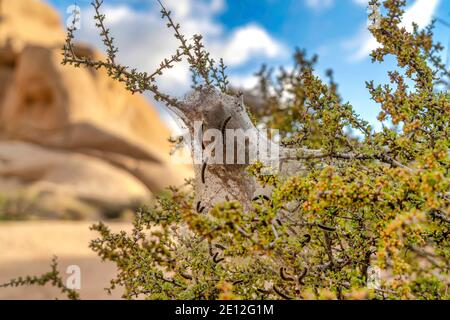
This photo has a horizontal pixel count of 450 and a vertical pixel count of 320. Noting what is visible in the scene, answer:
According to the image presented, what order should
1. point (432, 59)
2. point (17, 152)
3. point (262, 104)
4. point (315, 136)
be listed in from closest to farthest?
point (432, 59), point (315, 136), point (262, 104), point (17, 152)

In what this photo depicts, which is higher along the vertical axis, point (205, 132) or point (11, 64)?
point (11, 64)

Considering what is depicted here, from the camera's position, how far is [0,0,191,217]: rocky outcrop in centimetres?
2125

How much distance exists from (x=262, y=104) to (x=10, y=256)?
23.9 feet

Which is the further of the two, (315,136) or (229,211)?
(315,136)

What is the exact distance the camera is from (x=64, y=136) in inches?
924

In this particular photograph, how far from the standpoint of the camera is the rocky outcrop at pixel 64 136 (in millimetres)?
21250

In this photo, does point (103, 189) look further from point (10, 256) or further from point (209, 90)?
point (209, 90)

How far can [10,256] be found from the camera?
438 inches

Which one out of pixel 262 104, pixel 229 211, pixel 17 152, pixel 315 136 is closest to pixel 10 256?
pixel 262 104

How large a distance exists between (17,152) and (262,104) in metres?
18.9

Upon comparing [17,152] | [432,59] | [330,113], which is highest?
[17,152]

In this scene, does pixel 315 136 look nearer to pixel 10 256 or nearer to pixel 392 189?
pixel 392 189
